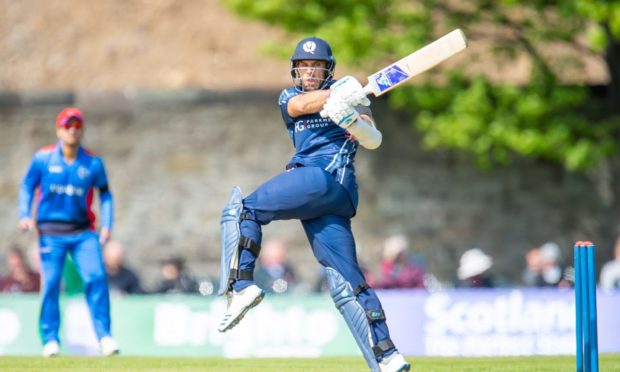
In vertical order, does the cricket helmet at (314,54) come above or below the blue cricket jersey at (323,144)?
above

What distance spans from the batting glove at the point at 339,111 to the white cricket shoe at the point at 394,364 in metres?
1.51

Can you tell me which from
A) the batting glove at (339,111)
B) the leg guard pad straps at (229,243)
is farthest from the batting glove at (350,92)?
the leg guard pad straps at (229,243)

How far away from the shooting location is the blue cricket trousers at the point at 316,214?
8.14 metres

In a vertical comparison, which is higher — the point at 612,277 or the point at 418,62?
the point at 418,62

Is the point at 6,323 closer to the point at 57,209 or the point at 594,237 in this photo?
the point at 57,209

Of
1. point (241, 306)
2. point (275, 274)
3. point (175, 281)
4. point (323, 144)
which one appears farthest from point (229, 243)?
point (275, 274)

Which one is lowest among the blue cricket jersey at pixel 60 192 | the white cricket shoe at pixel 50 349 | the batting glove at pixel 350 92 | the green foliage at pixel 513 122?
the white cricket shoe at pixel 50 349

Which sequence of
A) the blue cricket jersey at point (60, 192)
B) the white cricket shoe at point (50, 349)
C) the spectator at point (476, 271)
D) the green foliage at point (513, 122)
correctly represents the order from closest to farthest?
the white cricket shoe at point (50, 349)
the blue cricket jersey at point (60, 192)
the spectator at point (476, 271)
the green foliage at point (513, 122)

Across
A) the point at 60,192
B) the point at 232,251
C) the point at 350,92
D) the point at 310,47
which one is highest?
the point at 310,47

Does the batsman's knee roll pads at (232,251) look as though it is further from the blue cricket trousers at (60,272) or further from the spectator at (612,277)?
the spectator at (612,277)

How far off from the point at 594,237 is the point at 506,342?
23.6ft

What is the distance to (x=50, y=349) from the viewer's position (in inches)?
446

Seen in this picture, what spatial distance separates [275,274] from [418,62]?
30.3ft

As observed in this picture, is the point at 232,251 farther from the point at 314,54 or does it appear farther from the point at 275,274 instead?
the point at 275,274
